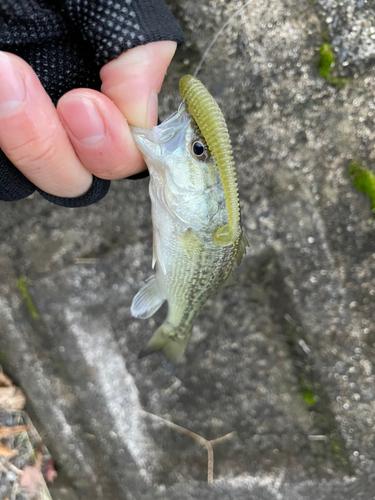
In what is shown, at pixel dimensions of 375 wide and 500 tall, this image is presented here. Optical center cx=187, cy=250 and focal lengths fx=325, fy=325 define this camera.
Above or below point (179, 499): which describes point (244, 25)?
above

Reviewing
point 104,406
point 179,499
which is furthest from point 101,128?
point 179,499

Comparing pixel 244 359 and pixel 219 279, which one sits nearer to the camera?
pixel 219 279

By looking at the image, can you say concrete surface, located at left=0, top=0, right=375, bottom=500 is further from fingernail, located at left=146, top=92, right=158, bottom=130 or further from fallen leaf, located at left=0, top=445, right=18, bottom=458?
fingernail, located at left=146, top=92, right=158, bottom=130

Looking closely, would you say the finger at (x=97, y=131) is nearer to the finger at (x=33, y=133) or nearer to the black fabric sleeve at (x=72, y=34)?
the finger at (x=33, y=133)

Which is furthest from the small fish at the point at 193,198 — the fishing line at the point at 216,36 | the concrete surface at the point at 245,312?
the fishing line at the point at 216,36

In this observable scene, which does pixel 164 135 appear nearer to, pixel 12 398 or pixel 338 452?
pixel 12 398

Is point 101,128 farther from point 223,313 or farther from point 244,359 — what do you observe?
point 244,359

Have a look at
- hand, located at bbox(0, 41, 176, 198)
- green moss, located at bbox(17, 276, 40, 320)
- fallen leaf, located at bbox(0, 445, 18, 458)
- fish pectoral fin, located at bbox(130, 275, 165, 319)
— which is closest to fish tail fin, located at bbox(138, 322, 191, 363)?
fish pectoral fin, located at bbox(130, 275, 165, 319)
